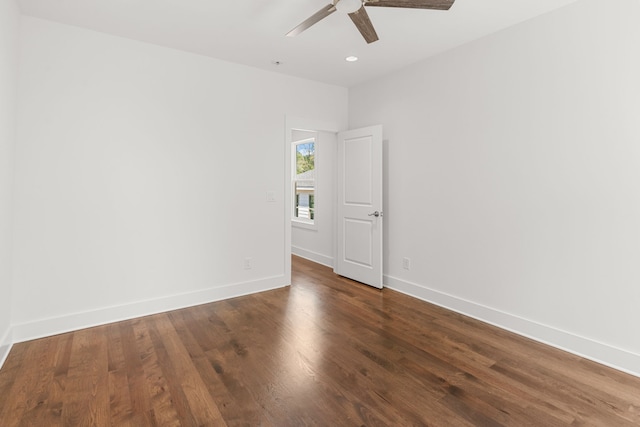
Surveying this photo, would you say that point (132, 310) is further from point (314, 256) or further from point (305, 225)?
point (305, 225)

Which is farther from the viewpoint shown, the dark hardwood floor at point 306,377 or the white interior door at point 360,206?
the white interior door at point 360,206

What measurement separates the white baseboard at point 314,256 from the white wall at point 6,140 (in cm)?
370

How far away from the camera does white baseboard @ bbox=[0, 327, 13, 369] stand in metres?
2.23

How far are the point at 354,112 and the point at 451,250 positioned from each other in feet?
7.72

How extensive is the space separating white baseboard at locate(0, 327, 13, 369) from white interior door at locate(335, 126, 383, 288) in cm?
343

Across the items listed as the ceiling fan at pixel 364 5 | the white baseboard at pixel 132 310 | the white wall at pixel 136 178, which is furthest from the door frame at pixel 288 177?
the ceiling fan at pixel 364 5

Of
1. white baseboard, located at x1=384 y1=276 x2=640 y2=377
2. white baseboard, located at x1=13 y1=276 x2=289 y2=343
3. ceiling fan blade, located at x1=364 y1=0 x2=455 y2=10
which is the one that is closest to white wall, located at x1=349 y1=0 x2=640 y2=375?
white baseboard, located at x1=384 y1=276 x2=640 y2=377

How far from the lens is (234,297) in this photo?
3609 mm

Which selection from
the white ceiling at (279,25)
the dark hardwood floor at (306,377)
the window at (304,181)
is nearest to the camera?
the dark hardwood floor at (306,377)

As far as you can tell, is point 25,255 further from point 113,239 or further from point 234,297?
point 234,297

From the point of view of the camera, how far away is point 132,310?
304cm

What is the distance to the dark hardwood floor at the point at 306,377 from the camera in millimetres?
1713

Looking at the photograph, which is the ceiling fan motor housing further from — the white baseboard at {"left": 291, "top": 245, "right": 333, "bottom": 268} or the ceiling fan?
the white baseboard at {"left": 291, "top": 245, "right": 333, "bottom": 268}

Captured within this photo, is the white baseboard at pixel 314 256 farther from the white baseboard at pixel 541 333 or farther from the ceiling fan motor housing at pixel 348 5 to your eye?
the ceiling fan motor housing at pixel 348 5
